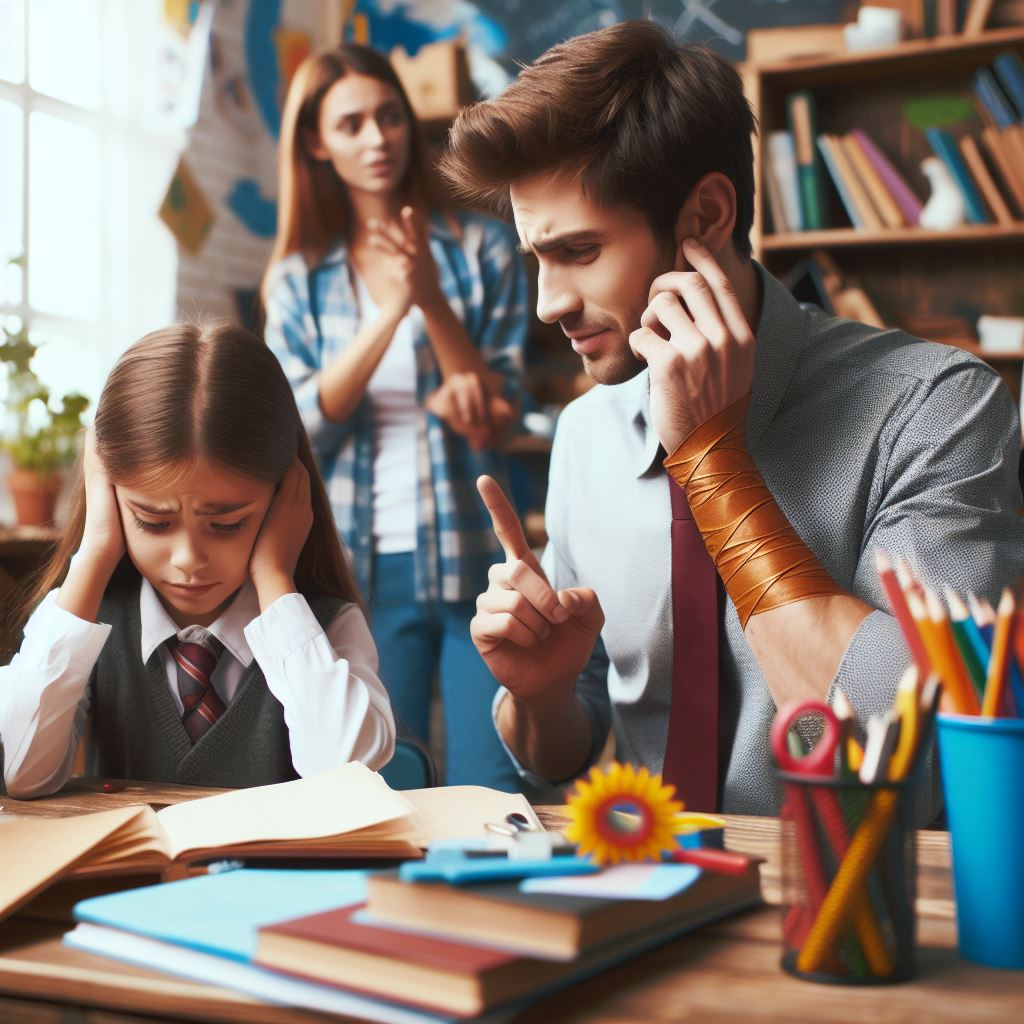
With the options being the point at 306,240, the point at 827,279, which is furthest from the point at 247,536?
the point at 827,279

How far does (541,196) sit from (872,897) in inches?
36.8

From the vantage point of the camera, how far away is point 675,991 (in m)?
0.59

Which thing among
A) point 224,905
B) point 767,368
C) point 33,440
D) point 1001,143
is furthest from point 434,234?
point 224,905

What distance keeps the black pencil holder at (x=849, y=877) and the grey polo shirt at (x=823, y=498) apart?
502 millimetres

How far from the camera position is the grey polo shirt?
1.21m

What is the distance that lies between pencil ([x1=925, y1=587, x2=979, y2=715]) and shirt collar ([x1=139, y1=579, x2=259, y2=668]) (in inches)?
38.5

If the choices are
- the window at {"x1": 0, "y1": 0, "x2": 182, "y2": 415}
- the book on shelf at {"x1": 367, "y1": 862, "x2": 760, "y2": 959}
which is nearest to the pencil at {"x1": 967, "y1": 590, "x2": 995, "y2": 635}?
the book on shelf at {"x1": 367, "y1": 862, "x2": 760, "y2": 959}

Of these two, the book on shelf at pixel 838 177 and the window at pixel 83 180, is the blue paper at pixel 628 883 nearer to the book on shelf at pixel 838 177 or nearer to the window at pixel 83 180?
the window at pixel 83 180

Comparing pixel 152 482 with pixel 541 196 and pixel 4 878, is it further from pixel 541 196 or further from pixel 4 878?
pixel 4 878

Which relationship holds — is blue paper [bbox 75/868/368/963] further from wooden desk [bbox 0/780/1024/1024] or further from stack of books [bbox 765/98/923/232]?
stack of books [bbox 765/98/923/232]

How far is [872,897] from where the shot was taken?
58 cm

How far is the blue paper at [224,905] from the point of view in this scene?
24.1 inches

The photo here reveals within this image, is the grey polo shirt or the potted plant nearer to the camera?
the grey polo shirt

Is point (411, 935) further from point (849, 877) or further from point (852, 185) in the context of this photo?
point (852, 185)
